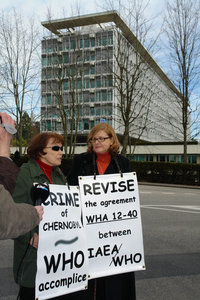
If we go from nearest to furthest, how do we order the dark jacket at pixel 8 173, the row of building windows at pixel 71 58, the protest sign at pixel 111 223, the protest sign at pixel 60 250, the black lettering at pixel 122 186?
the dark jacket at pixel 8 173 < the protest sign at pixel 60 250 < the protest sign at pixel 111 223 < the black lettering at pixel 122 186 < the row of building windows at pixel 71 58

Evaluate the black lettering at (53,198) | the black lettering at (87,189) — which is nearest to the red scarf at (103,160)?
the black lettering at (87,189)

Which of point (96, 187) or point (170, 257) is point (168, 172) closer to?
point (170, 257)

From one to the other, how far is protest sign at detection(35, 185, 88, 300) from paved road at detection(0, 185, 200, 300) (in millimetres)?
1663

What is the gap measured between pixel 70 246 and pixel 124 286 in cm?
84

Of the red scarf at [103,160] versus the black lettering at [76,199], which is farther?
the red scarf at [103,160]

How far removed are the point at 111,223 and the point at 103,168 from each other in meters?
0.59

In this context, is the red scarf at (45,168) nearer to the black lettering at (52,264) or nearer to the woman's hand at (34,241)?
the woman's hand at (34,241)

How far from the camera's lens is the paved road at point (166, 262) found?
402cm

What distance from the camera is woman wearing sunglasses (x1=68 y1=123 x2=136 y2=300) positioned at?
289 cm

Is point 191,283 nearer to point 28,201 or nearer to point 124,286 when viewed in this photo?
point 124,286

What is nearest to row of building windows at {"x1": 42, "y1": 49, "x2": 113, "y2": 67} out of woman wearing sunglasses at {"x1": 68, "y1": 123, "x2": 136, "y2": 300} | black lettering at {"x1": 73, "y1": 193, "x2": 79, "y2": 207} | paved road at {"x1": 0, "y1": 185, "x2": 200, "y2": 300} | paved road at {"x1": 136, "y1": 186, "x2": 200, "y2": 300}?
paved road at {"x1": 136, "y1": 186, "x2": 200, "y2": 300}

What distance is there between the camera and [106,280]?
293 centimetres

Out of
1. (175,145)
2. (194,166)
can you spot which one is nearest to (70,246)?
(194,166)

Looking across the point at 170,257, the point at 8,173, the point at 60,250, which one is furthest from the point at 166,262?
the point at 8,173
